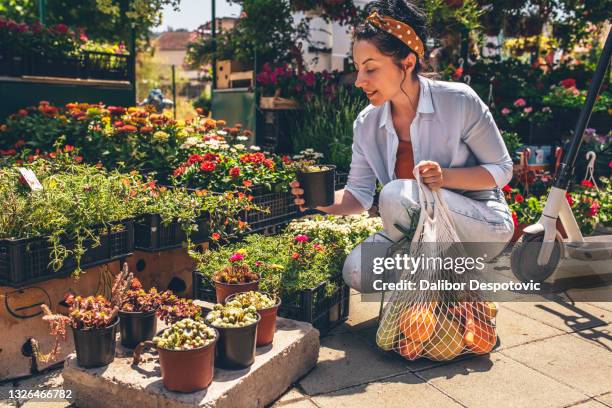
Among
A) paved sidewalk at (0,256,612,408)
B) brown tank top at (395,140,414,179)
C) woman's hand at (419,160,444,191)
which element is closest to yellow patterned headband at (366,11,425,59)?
brown tank top at (395,140,414,179)

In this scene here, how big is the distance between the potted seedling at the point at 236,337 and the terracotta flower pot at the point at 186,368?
0.12 meters

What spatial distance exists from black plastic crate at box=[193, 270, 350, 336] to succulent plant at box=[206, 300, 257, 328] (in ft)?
1.72

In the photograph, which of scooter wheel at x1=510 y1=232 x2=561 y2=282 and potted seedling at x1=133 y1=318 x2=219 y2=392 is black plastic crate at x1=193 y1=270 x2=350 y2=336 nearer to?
potted seedling at x1=133 y1=318 x2=219 y2=392

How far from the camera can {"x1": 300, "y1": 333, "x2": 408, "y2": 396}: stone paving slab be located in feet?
8.66

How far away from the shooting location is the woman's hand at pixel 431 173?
2646 mm

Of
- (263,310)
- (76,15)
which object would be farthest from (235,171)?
(76,15)

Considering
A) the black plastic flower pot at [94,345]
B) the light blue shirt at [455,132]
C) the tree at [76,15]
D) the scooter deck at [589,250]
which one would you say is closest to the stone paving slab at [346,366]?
the black plastic flower pot at [94,345]

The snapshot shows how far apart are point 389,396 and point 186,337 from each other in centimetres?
94

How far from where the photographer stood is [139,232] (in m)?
3.39

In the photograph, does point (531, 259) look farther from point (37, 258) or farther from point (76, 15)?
point (76, 15)

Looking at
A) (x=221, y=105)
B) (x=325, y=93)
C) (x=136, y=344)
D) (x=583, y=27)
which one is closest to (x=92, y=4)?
(x=221, y=105)

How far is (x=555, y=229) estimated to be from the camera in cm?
355

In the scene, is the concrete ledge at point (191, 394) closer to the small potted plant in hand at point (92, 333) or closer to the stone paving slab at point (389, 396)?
the small potted plant in hand at point (92, 333)

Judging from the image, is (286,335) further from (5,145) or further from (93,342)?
(5,145)
